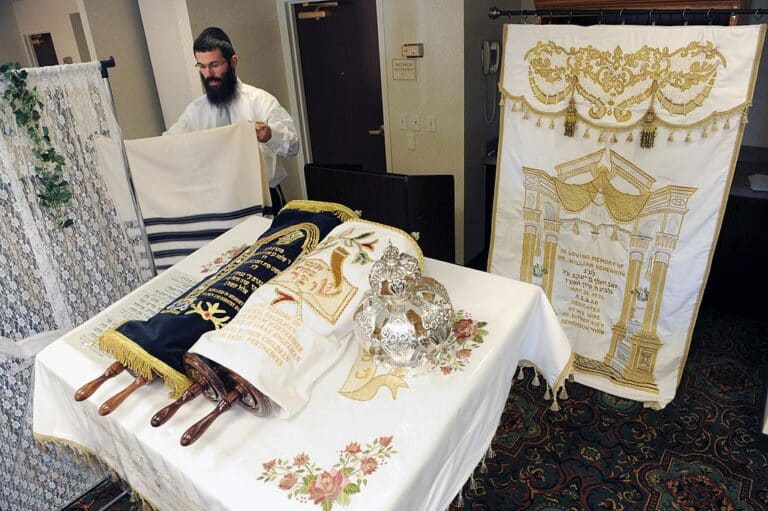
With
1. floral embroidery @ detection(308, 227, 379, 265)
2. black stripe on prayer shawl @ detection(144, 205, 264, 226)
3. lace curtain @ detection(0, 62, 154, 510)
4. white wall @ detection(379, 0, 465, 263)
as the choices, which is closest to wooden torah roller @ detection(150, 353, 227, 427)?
floral embroidery @ detection(308, 227, 379, 265)

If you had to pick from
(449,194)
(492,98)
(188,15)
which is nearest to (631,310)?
(449,194)

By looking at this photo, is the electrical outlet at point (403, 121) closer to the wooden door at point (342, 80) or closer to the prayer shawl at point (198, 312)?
the wooden door at point (342, 80)

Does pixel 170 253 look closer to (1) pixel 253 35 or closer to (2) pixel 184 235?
(2) pixel 184 235

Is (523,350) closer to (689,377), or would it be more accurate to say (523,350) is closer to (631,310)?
(631,310)

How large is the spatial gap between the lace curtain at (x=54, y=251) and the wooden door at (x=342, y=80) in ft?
5.30

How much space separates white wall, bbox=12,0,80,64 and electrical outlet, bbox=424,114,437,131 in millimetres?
1963

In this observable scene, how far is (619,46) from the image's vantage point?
1.94 meters

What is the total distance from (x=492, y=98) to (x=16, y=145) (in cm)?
247

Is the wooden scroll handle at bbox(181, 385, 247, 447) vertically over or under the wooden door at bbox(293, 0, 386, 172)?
under

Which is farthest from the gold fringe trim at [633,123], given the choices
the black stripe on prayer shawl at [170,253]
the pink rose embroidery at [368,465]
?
the pink rose embroidery at [368,465]

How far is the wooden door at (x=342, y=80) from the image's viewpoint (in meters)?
3.21

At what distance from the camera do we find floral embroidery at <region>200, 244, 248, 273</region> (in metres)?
1.72

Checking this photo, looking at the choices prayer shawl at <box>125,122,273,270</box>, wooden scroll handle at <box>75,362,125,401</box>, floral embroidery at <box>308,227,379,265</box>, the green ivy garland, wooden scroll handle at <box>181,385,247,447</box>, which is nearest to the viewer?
wooden scroll handle at <box>181,385,247,447</box>

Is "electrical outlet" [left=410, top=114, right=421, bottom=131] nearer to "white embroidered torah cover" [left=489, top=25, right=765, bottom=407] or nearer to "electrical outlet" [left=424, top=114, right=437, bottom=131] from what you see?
"electrical outlet" [left=424, top=114, right=437, bottom=131]
